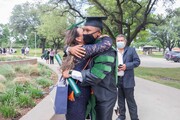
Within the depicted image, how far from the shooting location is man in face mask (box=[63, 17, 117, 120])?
2.98m

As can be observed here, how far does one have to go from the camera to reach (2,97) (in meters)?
6.85

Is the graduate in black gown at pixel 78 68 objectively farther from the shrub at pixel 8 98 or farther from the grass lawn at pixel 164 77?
the grass lawn at pixel 164 77

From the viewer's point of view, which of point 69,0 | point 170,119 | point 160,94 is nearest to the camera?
point 170,119

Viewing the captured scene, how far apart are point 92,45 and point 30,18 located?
276 feet

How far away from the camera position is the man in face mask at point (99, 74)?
9.77 ft

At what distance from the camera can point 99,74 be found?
296 cm

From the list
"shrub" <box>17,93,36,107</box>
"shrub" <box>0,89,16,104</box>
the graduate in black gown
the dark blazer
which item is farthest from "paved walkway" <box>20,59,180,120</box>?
the graduate in black gown

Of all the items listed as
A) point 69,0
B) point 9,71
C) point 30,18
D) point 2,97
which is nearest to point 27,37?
point 30,18

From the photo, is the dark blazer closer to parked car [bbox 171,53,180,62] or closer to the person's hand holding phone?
the person's hand holding phone

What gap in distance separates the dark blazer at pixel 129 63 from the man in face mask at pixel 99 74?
7.71ft

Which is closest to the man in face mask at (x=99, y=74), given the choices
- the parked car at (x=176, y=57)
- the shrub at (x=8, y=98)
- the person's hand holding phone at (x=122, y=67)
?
the person's hand holding phone at (x=122, y=67)

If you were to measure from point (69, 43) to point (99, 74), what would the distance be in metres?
0.53

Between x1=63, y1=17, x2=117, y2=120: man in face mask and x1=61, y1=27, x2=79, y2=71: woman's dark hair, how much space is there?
66 millimetres

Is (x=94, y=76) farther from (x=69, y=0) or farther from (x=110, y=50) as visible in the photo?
(x=69, y=0)
